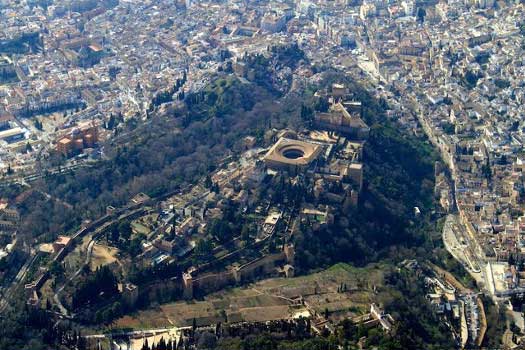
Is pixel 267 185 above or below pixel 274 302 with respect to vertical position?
above

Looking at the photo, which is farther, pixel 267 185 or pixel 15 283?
pixel 267 185

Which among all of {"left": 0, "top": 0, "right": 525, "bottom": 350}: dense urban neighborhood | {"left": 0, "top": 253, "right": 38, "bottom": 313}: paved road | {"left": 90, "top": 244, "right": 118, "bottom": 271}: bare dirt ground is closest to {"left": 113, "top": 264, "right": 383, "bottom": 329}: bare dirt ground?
{"left": 0, "top": 0, "right": 525, "bottom": 350}: dense urban neighborhood

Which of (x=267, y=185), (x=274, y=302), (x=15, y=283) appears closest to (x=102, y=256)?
(x=15, y=283)

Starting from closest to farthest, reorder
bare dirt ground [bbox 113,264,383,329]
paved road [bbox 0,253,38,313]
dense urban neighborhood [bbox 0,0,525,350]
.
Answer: bare dirt ground [bbox 113,264,383,329] → dense urban neighborhood [bbox 0,0,525,350] → paved road [bbox 0,253,38,313]

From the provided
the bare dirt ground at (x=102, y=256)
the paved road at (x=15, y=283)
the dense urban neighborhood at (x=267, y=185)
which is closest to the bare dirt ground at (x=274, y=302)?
the dense urban neighborhood at (x=267, y=185)

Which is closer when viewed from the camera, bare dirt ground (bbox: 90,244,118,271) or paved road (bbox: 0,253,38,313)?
paved road (bbox: 0,253,38,313)

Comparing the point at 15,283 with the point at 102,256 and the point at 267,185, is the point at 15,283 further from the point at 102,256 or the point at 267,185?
the point at 267,185

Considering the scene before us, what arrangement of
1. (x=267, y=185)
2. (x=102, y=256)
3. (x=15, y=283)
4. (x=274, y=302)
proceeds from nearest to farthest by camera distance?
1. (x=274, y=302)
2. (x=15, y=283)
3. (x=102, y=256)
4. (x=267, y=185)

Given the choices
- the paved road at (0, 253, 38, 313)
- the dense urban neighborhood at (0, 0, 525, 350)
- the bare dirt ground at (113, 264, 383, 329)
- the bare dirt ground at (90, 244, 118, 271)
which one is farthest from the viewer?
the bare dirt ground at (90, 244, 118, 271)

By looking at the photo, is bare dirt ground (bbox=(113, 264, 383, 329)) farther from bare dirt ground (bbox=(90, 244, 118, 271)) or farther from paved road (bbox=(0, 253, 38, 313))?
paved road (bbox=(0, 253, 38, 313))

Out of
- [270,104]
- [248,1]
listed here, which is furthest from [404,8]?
[270,104]

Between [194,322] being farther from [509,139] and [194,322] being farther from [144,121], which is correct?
[509,139]
